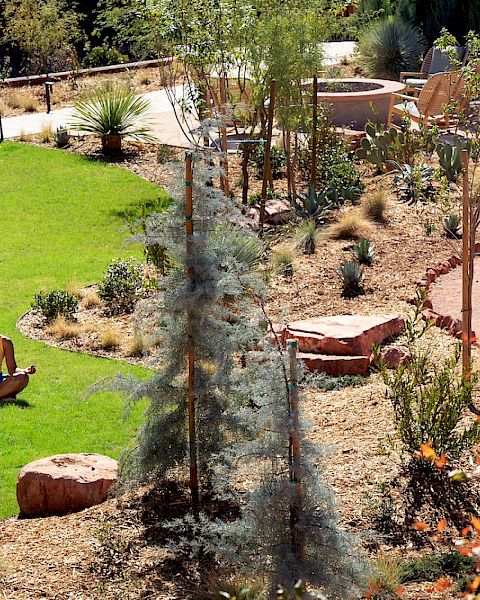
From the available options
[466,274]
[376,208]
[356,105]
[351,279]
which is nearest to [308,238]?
[376,208]

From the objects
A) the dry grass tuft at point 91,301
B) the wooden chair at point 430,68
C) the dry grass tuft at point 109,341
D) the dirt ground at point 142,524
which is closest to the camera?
the dirt ground at point 142,524

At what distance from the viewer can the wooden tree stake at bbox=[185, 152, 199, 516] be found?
215 inches

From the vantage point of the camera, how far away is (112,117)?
16.6 meters

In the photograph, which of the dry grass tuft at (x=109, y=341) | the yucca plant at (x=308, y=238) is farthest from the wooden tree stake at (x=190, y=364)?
the yucca plant at (x=308, y=238)

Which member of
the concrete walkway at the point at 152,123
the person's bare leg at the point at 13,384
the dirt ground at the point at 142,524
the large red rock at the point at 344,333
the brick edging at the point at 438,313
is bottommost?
the person's bare leg at the point at 13,384

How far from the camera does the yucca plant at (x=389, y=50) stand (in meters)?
22.8

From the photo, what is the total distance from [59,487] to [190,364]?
3.87 ft

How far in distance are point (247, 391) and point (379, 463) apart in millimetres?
1291

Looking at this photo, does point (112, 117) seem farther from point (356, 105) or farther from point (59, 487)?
point (59, 487)

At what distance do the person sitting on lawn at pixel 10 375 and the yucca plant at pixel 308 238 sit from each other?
13.7ft

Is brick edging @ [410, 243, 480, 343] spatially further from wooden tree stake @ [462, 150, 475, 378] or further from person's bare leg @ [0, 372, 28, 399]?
person's bare leg @ [0, 372, 28, 399]

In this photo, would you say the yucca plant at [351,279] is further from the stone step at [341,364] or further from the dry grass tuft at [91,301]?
the dry grass tuft at [91,301]

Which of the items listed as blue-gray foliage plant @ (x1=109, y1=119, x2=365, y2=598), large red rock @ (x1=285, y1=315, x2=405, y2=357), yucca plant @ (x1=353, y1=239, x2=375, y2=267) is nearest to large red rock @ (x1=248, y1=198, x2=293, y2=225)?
yucca plant @ (x1=353, y1=239, x2=375, y2=267)

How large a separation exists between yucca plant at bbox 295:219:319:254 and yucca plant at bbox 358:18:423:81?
40.0 ft
